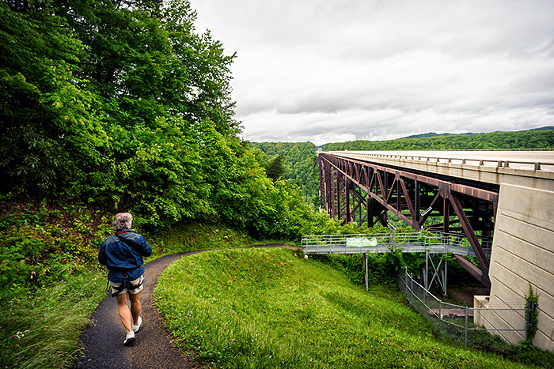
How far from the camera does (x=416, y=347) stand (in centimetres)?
600

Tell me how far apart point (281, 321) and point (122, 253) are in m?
5.15

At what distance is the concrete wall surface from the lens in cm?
644

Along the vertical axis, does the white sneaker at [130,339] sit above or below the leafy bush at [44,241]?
below

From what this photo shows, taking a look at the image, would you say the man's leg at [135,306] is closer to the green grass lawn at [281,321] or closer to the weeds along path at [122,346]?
the weeds along path at [122,346]

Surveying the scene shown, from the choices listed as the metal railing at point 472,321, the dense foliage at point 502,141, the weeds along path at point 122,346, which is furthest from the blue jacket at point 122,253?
the dense foliage at point 502,141

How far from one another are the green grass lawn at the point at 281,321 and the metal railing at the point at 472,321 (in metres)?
0.51

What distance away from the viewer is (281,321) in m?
6.98

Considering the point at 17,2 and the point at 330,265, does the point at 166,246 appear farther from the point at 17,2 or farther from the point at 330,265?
the point at 17,2

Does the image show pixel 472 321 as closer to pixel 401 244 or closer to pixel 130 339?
pixel 401 244

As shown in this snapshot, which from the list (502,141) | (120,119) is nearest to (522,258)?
(120,119)

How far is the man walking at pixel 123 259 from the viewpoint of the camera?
3.66 meters

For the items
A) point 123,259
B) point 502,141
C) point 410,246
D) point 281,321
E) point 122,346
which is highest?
point 502,141

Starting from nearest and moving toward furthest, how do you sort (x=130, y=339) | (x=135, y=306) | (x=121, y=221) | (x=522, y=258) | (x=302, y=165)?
(x=121, y=221)
(x=130, y=339)
(x=135, y=306)
(x=522, y=258)
(x=302, y=165)

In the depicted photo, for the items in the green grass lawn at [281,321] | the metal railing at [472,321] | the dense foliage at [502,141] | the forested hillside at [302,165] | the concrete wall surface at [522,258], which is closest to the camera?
the green grass lawn at [281,321]
